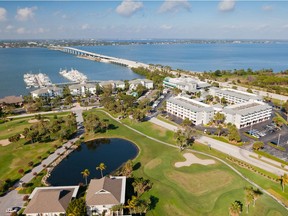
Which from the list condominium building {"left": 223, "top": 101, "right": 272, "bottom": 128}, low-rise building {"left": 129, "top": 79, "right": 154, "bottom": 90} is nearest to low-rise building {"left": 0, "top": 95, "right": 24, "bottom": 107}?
low-rise building {"left": 129, "top": 79, "right": 154, "bottom": 90}

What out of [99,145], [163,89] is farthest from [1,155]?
[163,89]

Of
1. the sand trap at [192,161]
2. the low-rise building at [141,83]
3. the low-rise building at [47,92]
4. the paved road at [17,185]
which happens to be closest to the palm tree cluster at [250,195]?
the sand trap at [192,161]

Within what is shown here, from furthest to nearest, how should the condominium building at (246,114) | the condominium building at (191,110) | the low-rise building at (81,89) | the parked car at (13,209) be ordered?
1. the low-rise building at (81,89)
2. the condominium building at (191,110)
3. the condominium building at (246,114)
4. the parked car at (13,209)

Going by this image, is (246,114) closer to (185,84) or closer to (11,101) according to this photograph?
(185,84)

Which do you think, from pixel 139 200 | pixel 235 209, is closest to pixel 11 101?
pixel 139 200

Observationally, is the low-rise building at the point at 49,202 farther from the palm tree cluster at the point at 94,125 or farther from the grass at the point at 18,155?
the palm tree cluster at the point at 94,125

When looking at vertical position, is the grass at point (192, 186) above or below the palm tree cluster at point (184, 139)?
below
